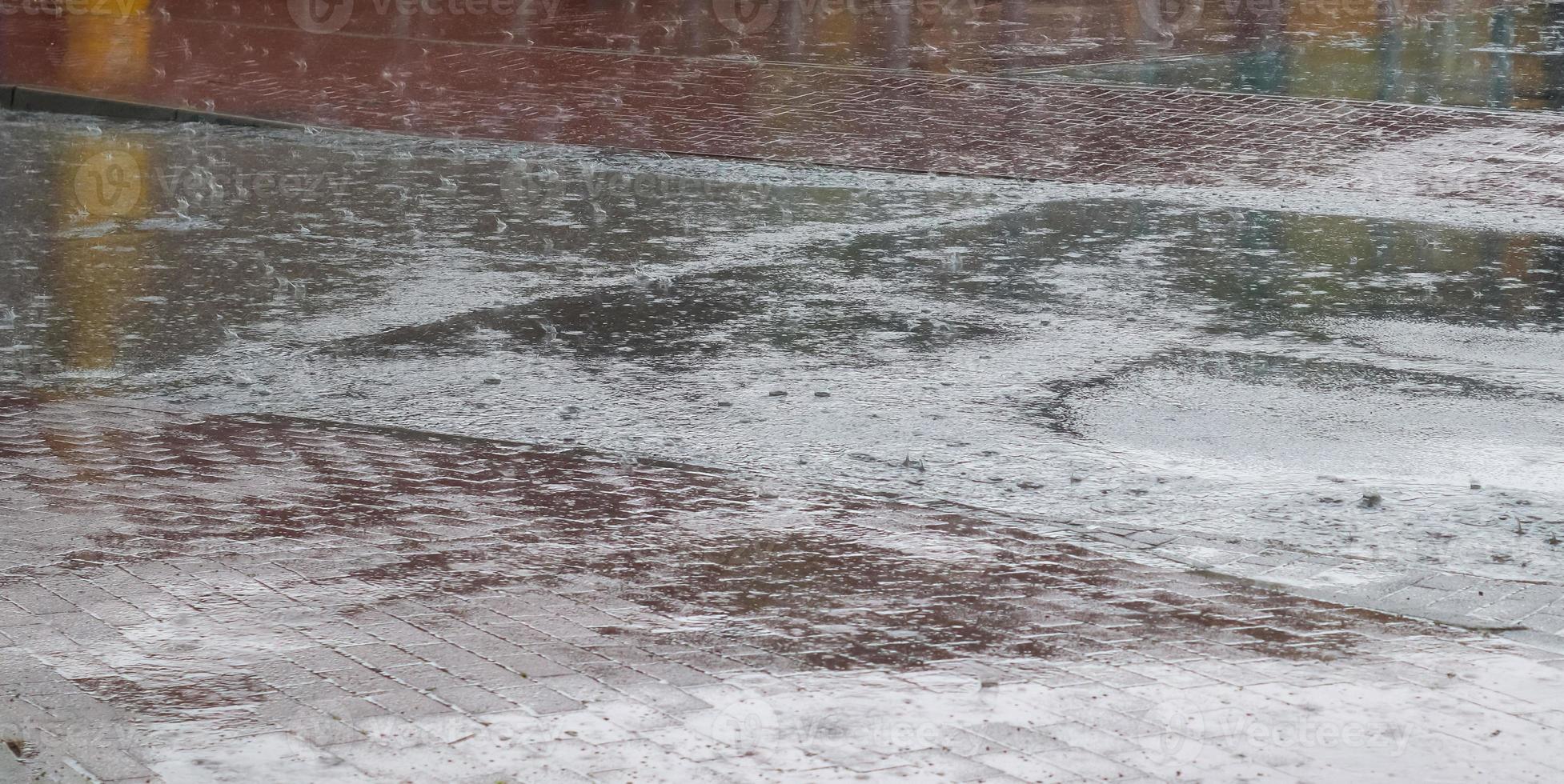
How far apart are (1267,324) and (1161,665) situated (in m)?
3.71

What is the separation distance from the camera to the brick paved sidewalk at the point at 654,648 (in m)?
3.83

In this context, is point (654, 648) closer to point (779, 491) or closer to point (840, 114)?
point (779, 491)

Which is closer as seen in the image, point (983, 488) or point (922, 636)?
point (922, 636)

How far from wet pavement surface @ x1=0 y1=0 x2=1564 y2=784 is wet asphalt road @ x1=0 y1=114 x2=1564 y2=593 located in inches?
1.1

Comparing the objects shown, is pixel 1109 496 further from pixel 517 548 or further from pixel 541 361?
pixel 541 361

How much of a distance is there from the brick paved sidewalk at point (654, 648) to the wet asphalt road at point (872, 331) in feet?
1.89

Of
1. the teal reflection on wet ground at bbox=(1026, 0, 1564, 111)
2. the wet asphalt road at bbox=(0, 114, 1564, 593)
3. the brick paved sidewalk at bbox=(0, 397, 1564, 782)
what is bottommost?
the brick paved sidewalk at bbox=(0, 397, 1564, 782)

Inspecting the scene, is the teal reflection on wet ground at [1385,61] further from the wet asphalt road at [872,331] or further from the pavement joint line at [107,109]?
the pavement joint line at [107,109]

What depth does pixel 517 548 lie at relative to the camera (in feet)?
17.0

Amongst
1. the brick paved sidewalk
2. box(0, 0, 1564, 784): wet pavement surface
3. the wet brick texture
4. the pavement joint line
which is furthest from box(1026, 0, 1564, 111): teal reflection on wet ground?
the brick paved sidewalk

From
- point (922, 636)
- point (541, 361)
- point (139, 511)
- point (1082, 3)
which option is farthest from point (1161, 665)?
point (1082, 3)

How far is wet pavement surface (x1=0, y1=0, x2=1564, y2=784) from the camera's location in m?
4.04

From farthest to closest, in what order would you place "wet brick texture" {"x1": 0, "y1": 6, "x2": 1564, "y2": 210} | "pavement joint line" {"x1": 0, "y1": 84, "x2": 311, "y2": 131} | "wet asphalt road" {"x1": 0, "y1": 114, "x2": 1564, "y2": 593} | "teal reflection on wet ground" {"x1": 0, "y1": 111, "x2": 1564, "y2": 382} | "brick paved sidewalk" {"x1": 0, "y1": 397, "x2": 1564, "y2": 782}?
1. "pavement joint line" {"x1": 0, "y1": 84, "x2": 311, "y2": 131}
2. "wet brick texture" {"x1": 0, "y1": 6, "x2": 1564, "y2": 210}
3. "teal reflection on wet ground" {"x1": 0, "y1": 111, "x2": 1564, "y2": 382}
4. "wet asphalt road" {"x1": 0, "y1": 114, "x2": 1564, "y2": 593}
5. "brick paved sidewalk" {"x1": 0, "y1": 397, "x2": 1564, "y2": 782}

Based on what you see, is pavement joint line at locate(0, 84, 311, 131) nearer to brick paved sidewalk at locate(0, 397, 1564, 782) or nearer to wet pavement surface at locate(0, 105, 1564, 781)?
wet pavement surface at locate(0, 105, 1564, 781)
